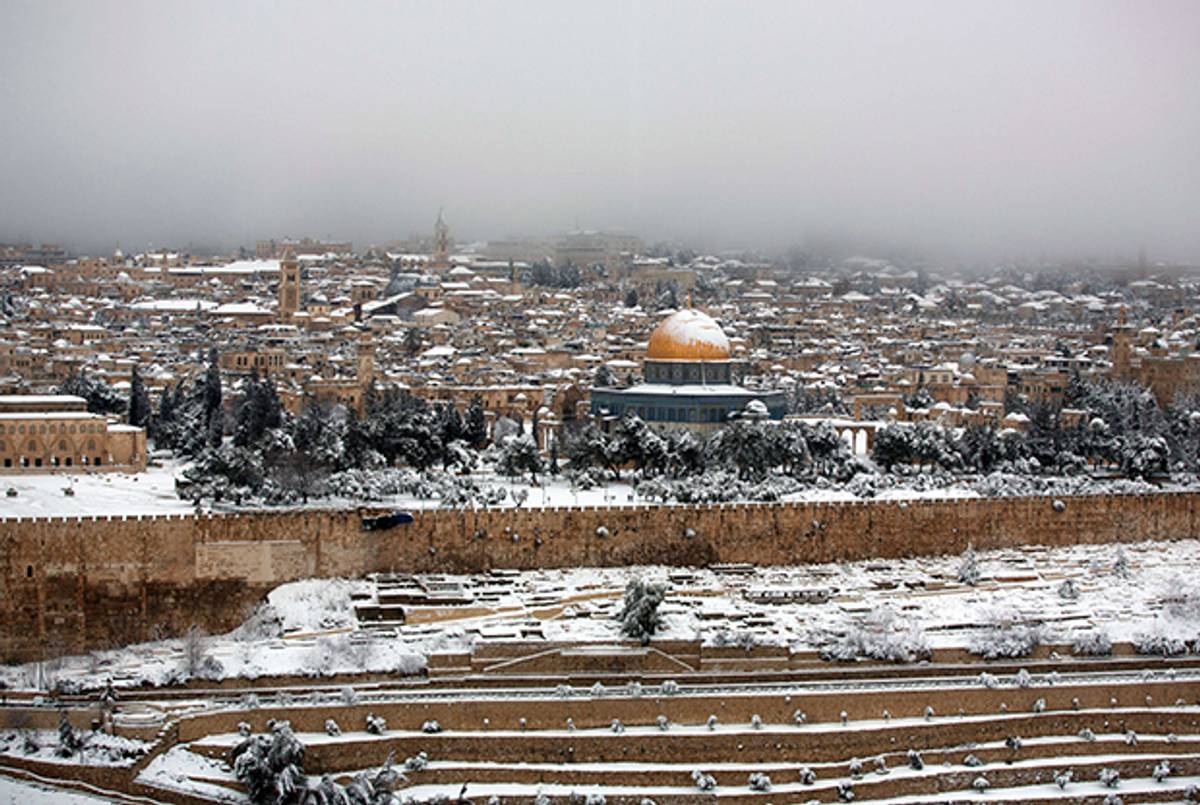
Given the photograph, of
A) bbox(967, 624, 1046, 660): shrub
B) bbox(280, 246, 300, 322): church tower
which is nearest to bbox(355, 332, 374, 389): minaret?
bbox(280, 246, 300, 322): church tower

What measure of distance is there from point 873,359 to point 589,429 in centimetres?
2669

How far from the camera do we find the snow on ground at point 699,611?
21016 mm

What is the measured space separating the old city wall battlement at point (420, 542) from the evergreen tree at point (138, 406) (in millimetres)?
12247

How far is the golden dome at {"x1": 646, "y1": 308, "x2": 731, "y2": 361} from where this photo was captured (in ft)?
122

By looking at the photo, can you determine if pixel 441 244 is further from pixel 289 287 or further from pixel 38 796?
pixel 38 796

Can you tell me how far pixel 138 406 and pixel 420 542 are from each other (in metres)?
13.3

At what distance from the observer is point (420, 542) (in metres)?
24.7

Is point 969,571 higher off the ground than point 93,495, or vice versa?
point 93,495

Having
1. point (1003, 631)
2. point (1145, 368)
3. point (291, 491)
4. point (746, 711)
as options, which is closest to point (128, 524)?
point (291, 491)

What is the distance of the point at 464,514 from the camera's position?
2498cm

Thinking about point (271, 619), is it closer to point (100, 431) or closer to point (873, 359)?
point (100, 431)

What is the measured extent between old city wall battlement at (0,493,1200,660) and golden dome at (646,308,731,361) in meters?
10.7

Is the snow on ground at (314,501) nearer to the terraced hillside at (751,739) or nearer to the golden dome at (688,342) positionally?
the terraced hillside at (751,739)

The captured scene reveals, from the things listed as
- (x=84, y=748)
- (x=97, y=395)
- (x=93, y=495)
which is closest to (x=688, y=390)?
(x=97, y=395)
